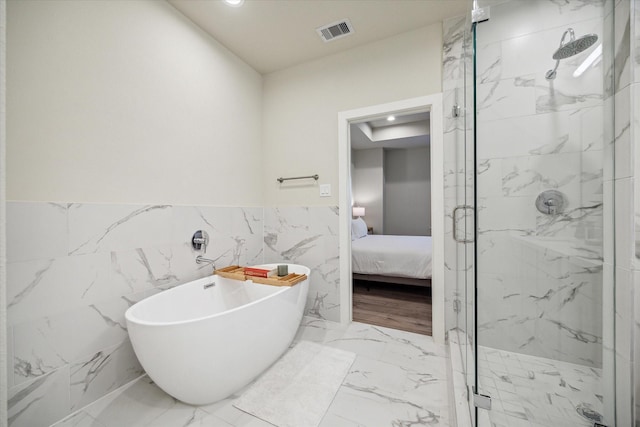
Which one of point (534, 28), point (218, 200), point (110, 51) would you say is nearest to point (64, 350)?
point (218, 200)

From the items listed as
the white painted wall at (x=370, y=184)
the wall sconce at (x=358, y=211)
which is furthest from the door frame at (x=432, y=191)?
the white painted wall at (x=370, y=184)

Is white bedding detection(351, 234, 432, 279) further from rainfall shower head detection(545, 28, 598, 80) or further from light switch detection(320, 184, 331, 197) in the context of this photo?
rainfall shower head detection(545, 28, 598, 80)

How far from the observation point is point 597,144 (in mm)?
1099

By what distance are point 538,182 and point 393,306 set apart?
5.91 ft

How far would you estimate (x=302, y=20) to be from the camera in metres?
1.85

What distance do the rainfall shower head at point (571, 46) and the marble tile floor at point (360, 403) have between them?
190 centimetres

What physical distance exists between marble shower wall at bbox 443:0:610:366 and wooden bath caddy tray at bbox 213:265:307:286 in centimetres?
110

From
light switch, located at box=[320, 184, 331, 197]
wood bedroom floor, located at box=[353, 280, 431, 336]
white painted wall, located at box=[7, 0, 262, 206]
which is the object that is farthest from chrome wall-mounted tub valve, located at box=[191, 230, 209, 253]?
wood bedroom floor, located at box=[353, 280, 431, 336]

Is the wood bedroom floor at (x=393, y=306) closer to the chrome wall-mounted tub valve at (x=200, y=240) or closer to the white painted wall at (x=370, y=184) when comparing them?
the chrome wall-mounted tub valve at (x=200, y=240)

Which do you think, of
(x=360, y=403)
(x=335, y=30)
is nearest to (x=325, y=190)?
(x=335, y=30)

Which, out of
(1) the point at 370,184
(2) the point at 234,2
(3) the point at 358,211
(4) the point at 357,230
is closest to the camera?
(2) the point at 234,2

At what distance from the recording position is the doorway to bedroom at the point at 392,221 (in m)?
2.60

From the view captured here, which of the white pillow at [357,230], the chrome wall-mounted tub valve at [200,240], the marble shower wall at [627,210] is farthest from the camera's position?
the white pillow at [357,230]

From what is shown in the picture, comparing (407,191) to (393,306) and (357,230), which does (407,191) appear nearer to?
(357,230)
